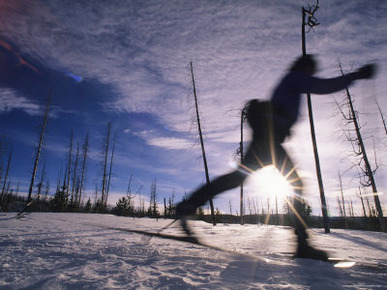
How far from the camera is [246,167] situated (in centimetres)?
258

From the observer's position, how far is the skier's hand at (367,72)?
2.23 metres

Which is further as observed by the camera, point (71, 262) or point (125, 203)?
point (125, 203)

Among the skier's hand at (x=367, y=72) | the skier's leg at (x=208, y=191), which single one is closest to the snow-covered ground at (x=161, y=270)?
the skier's leg at (x=208, y=191)

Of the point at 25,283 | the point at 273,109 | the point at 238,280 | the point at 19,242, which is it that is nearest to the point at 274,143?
the point at 273,109

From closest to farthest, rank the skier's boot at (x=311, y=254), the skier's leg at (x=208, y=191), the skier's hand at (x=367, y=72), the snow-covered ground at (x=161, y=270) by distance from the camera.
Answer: the snow-covered ground at (x=161, y=270) < the skier's boot at (x=311, y=254) < the skier's hand at (x=367, y=72) < the skier's leg at (x=208, y=191)

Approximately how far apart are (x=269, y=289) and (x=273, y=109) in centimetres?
192

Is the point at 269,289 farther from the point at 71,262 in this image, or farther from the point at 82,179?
the point at 82,179

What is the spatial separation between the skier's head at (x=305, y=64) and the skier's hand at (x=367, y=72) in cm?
46

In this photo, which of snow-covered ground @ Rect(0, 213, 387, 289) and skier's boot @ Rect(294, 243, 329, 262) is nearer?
snow-covered ground @ Rect(0, 213, 387, 289)

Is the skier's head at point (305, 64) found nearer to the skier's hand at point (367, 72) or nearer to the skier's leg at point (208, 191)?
the skier's hand at point (367, 72)

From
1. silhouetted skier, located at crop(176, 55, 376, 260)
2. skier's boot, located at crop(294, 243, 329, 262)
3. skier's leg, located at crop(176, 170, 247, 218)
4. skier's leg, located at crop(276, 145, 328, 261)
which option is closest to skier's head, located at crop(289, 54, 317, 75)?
silhouetted skier, located at crop(176, 55, 376, 260)

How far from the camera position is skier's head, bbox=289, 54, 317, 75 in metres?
2.32

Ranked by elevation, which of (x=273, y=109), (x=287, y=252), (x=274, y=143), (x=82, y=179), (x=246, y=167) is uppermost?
(x=82, y=179)

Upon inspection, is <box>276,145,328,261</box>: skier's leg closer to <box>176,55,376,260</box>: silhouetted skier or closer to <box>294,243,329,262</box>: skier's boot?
<box>176,55,376,260</box>: silhouetted skier
